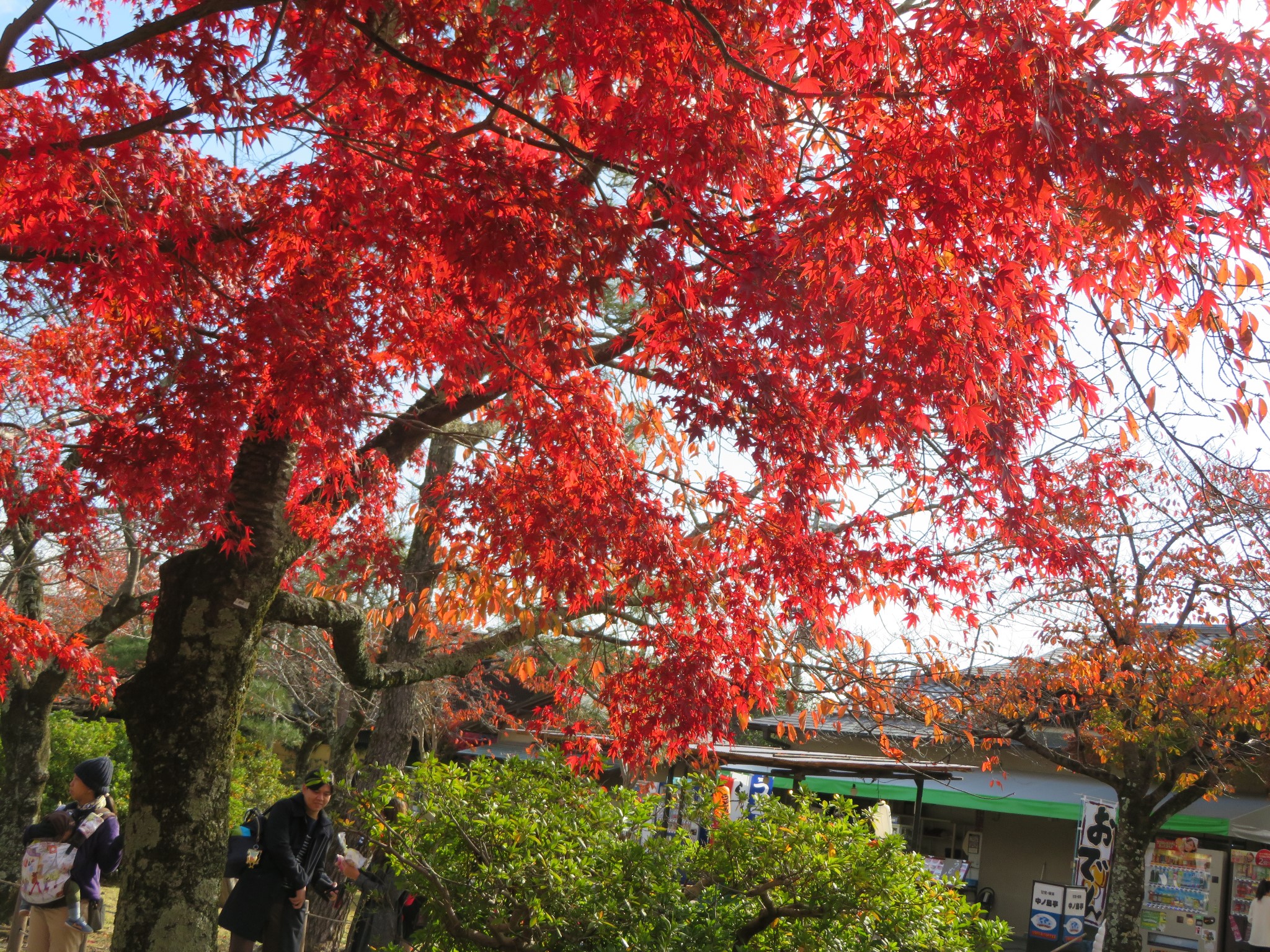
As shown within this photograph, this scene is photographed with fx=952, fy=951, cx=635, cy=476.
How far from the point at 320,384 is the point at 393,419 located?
1933mm

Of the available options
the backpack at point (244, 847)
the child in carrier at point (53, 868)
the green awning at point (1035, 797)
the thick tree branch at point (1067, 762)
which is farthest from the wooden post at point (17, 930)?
the thick tree branch at point (1067, 762)

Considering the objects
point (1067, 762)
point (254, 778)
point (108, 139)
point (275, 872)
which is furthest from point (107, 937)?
point (1067, 762)

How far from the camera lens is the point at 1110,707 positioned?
12.0 m

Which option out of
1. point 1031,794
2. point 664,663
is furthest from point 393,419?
point 1031,794

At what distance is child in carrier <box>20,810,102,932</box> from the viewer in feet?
20.2

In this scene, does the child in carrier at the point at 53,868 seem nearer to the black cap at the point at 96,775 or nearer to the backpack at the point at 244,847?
the black cap at the point at 96,775

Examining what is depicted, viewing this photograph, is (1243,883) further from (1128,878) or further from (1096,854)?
(1096,854)

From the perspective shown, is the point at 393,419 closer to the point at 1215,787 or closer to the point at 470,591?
the point at 470,591

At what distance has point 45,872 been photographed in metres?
6.17

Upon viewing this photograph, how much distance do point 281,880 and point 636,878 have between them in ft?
9.25

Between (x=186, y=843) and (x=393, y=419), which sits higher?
(x=393, y=419)

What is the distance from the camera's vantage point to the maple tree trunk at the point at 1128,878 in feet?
37.7

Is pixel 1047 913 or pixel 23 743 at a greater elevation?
pixel 23 743

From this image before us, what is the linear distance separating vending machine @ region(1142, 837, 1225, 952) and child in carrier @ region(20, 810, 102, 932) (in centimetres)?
1335
